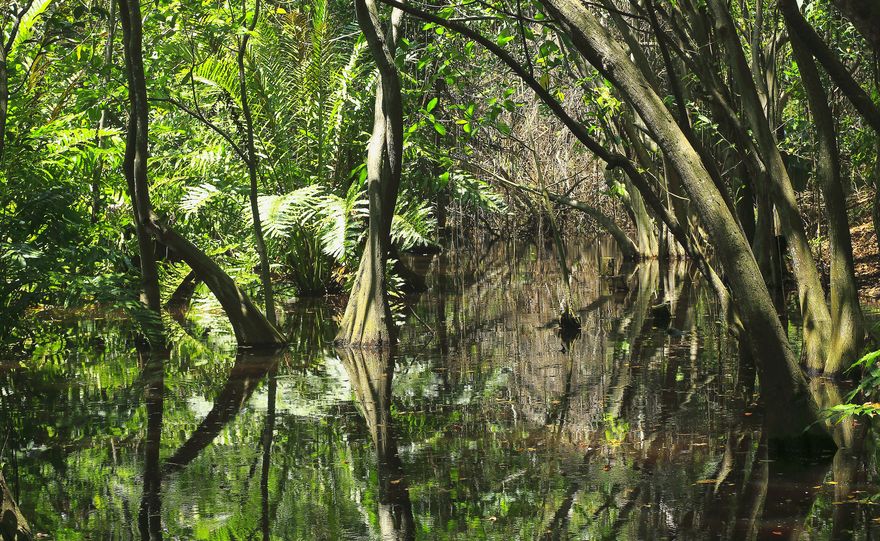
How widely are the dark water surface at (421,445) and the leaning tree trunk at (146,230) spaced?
1.38ft

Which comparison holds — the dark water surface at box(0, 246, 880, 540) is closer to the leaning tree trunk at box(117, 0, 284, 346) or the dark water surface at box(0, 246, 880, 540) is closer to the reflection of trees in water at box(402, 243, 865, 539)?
the reflection of trees in water at box(402, 243, 865, 539)

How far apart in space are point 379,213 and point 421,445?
5.15m

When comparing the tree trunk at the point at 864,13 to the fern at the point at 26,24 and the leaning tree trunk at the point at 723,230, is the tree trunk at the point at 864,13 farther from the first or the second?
the fern at the point at 26,24

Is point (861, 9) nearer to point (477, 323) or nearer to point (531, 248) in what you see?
point (477, 323)

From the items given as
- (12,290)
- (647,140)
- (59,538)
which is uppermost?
(647,140)

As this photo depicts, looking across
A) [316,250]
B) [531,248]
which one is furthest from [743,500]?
[531,248]

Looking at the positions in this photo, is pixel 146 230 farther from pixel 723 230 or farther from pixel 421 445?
pixel 723 230

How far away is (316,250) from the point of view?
1861 cm

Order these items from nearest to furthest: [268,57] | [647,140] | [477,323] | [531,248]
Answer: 1. [477,323]
2. [268,57]
3. [647,140]
4. [531,248]

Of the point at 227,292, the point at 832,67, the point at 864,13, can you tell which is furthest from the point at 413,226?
the point at 864,13

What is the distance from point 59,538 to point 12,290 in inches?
201

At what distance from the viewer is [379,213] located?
12.2 meters

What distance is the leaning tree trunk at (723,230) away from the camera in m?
6.41

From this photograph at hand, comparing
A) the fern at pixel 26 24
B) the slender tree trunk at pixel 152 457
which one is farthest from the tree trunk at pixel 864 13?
the fern at pixel 26 24
